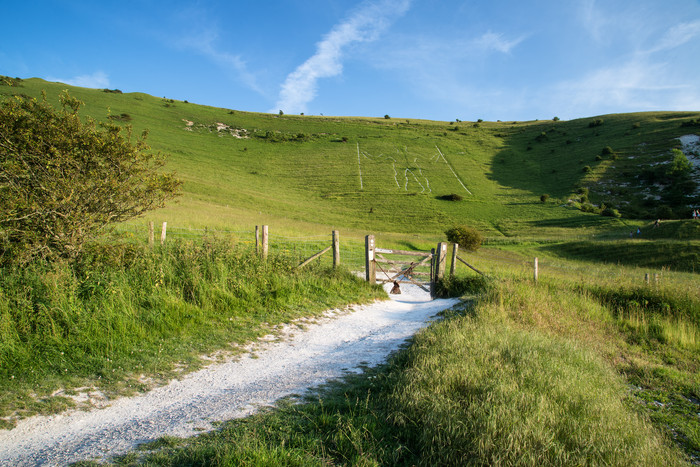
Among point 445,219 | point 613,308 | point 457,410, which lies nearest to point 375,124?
point 445,219

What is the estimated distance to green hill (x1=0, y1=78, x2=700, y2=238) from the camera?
4525 cm

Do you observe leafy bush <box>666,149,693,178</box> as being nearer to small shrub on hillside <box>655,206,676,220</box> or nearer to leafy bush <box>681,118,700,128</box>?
small shrub on hillside <box>655,206,676,220</box>

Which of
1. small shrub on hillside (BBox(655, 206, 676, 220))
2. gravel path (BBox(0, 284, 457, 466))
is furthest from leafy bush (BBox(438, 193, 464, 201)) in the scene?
gravel path (BBox(0, 284, 457, 466))

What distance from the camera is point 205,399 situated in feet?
17.2

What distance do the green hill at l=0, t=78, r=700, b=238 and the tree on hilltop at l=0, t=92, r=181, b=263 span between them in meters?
12.3

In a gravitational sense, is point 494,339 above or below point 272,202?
below

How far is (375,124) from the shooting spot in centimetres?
10006

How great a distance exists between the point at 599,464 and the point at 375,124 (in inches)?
4018

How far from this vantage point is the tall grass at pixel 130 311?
5719mm

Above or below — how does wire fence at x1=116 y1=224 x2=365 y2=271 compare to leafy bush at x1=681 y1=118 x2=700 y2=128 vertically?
below

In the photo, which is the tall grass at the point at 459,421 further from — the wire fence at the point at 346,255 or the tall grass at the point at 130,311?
the wire fence at the point at 346,255

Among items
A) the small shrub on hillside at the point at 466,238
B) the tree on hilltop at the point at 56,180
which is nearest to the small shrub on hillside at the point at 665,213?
the small shrub on hillside at the point at 466,238

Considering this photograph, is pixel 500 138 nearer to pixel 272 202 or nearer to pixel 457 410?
pixel 272 202

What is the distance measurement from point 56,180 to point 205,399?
20.4 feet
